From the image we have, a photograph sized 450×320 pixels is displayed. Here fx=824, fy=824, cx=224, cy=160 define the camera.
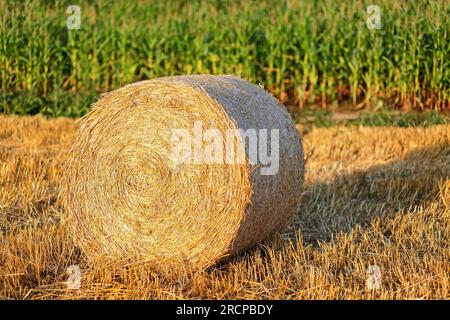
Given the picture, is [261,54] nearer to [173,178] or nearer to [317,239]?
[317,239]

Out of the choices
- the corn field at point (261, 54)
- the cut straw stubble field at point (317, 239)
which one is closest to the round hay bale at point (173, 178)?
the cut straw stubble field at point (317, 239)

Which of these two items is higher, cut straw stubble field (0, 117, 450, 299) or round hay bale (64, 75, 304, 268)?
round hay bale (64, 75, 304, 268)

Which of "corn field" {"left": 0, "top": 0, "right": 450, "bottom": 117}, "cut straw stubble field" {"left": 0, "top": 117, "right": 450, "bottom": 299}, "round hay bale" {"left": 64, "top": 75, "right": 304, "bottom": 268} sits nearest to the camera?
"cut straw stubble field" {"left": 0, "top": 117, "right": 450, "bottom": 299}

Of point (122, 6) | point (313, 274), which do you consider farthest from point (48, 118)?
point (313, 274)

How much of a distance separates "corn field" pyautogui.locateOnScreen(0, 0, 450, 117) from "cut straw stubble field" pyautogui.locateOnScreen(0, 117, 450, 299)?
8.98ft

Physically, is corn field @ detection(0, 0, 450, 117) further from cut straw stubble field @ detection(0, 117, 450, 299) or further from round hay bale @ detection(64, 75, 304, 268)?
round hay bale @ detection(64, 75, 304, 268)

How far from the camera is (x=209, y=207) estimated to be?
582cm

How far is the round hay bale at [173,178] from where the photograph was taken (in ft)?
19.0

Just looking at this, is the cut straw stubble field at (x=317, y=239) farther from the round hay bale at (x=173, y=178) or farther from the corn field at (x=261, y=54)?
the corn field at (x=261, y=54)

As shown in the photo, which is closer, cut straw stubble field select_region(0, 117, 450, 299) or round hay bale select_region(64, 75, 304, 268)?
cut straw stubble field select_region(0, 117, 450, 299)

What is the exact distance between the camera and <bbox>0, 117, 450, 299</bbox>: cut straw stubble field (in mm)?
5582

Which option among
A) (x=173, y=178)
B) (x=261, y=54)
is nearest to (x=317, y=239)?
(x=173, y=178)

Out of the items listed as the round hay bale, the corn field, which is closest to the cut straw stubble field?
the round hay bale

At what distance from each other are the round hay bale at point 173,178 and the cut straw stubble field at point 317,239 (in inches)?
8.6
